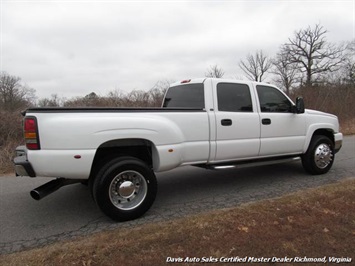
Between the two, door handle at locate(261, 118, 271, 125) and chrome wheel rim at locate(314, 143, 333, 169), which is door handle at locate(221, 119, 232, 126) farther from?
chrome wheel rim at locate(314, 143, 333, 169)

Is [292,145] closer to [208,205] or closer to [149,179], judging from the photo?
[208,205]

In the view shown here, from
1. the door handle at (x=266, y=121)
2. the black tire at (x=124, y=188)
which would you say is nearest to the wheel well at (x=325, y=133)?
the door handle at (x=266, y=121)

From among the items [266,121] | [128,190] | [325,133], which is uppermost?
[266,121]

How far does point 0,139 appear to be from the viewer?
8.99m

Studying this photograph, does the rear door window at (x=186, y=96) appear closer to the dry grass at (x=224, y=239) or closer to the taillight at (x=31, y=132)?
the dry grass at (x=224, y=239)

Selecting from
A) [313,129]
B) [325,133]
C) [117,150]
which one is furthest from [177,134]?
[325,133]

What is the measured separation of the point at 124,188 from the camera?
144 inches

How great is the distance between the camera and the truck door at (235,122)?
4.47 m

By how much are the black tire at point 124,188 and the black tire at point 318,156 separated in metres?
3.66

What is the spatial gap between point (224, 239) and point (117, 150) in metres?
1.94

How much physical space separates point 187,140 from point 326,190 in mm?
2598

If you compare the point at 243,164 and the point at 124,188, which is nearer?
the point at 124,188

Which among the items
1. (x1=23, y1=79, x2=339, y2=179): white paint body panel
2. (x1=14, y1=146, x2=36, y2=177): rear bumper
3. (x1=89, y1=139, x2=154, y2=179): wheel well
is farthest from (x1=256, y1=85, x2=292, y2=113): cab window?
(x1=14, y1=146, x2=36, y2=177): rear bumper

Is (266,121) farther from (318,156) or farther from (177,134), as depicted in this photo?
(177,134)
